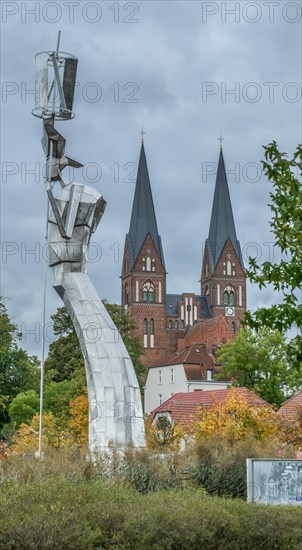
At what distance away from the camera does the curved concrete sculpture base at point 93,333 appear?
23453mm

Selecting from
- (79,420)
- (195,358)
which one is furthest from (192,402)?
(195,358)

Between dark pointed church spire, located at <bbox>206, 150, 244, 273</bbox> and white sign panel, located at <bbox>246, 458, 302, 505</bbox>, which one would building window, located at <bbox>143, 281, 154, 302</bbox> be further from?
white sign panel, located at <bbox>246, 458, 302, 505</bbox>

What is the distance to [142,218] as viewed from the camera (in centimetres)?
12481

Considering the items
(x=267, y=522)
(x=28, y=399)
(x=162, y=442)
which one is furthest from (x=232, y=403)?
(x=267, y=522)

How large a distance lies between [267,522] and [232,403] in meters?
28.9

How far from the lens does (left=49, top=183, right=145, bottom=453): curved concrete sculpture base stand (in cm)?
2345

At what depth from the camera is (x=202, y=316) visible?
139 meters

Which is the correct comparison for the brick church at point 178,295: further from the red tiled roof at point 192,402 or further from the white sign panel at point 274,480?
the white sign panel at point 274,480

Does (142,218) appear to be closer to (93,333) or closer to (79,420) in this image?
(79,420)

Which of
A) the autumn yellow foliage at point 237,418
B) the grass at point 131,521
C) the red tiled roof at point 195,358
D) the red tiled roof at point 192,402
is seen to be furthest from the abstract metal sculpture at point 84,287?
the red tiled roof at point 195,358

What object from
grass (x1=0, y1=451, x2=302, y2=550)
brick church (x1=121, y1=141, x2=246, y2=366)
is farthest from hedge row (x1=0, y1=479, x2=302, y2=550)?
brick church (x1=121, y1=141, x2=246, y2=366)

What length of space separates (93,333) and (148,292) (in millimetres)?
108462

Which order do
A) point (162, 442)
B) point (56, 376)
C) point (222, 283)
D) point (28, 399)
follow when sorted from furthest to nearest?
1. point (222, 283)
2. point (56, 376)
3. point (28, 399)
4. point (162, 442)

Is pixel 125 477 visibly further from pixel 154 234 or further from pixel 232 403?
pixel 154 234
